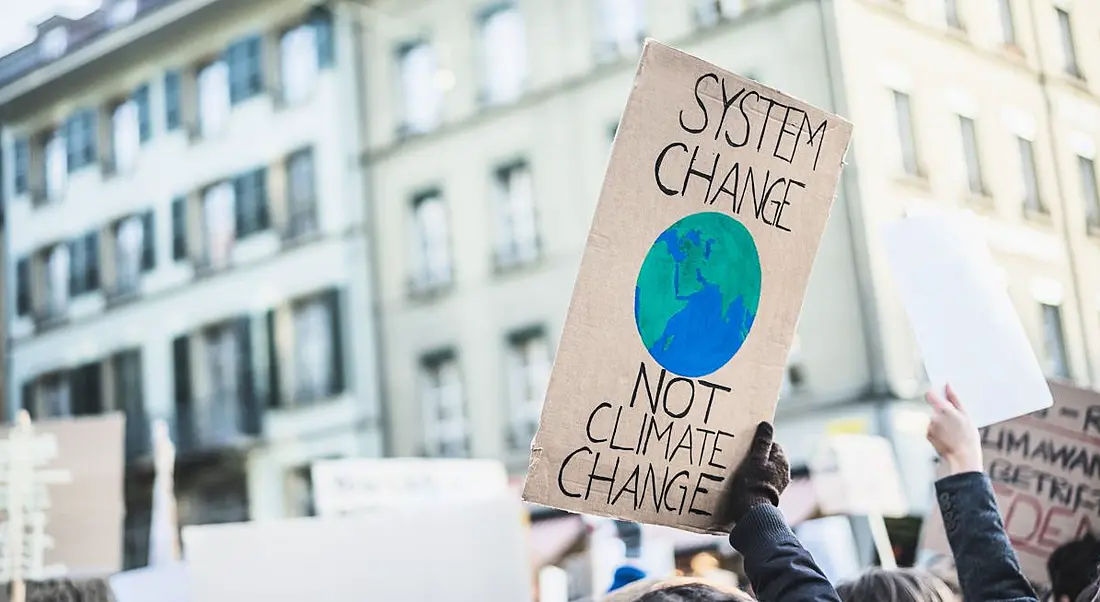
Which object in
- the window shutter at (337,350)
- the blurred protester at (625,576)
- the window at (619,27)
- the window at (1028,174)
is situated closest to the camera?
the blurred protester at (625,576)

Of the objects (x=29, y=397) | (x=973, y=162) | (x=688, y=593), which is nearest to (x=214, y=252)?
(x=29, y=397)

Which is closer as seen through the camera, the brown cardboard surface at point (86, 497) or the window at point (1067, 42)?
the brown cardboard surface at point (86, 497)

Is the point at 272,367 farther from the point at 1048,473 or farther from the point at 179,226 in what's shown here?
the point at 1048,473

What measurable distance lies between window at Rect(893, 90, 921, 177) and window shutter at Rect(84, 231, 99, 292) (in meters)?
11.5

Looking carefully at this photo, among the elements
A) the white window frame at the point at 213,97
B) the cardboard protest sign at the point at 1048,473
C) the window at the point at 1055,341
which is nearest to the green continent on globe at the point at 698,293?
the cardboard protest sign at the point at 1048,473

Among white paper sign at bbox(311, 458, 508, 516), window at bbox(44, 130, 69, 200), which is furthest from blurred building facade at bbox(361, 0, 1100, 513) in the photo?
window at bbox(44, 130, 69, 200)

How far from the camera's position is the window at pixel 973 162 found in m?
5.14

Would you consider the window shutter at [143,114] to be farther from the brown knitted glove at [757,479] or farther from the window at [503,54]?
the brown knitted glove at [757,479]

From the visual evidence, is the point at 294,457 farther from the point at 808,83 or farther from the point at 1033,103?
the point at 1033,103

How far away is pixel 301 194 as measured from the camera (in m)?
15.9

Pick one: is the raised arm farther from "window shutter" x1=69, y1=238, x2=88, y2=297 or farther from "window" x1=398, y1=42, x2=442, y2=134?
"window shutter" x1=69, y1=238, x2=88, y2=297

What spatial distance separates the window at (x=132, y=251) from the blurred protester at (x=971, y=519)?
48.6 feet

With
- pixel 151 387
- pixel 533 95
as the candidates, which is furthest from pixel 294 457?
pixel 533 95

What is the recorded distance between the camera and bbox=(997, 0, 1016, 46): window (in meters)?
4.64
